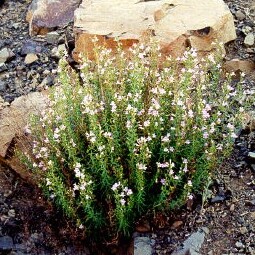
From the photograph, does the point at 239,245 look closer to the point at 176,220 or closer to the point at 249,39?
the point at 176,220

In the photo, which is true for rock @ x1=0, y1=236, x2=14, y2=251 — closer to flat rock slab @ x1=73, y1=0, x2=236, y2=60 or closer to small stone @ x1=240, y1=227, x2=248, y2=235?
small stone @ x1=240, y1=227, x2=248, y2=235

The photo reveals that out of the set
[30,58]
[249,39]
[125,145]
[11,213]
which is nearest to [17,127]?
[11,213]

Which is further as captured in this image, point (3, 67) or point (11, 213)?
point (3, 67)

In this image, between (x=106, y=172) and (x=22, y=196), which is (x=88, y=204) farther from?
(x=22, y=196)

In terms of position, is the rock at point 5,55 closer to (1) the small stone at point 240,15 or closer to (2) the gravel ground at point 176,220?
Result: (2) the gravel ground at point 176,220

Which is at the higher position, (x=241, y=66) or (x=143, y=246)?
(x=241, y=66)

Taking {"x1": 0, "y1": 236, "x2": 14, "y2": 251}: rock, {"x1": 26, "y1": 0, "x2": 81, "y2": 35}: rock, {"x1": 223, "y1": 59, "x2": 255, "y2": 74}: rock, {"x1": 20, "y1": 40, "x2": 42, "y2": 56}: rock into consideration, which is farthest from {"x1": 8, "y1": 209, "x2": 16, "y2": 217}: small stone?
{"x1": 223, "y1": 59, "x2": 255, "y2": 74}: rock
